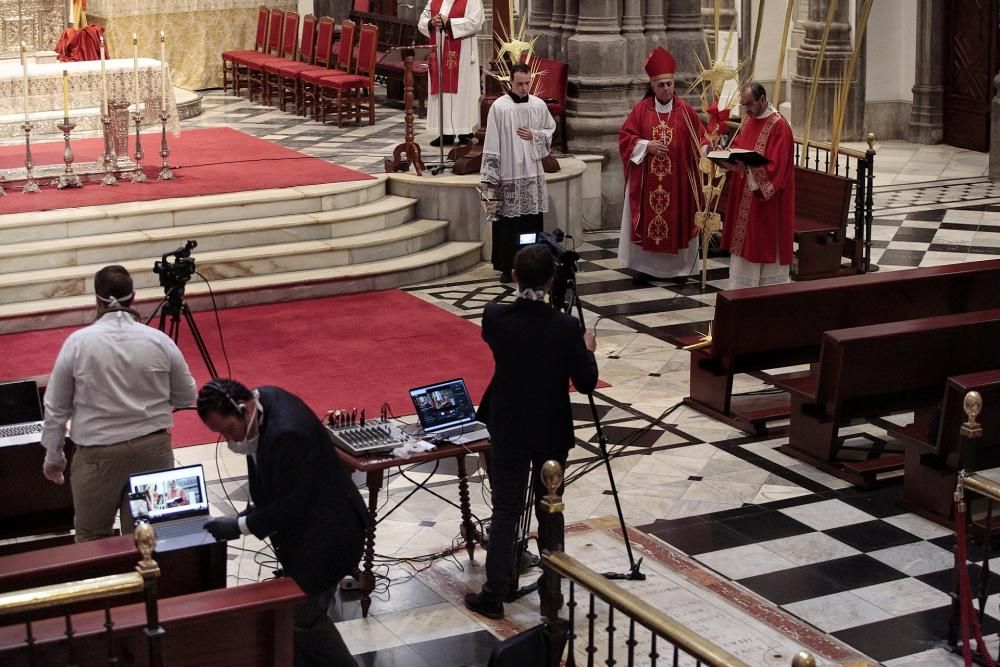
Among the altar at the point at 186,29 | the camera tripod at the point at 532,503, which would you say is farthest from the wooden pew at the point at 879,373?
the altar at the point at 186,29

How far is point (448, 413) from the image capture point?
6.21m

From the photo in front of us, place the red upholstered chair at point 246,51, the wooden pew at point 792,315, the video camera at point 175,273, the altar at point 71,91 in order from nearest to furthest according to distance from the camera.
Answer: the video camera at point 175,273 → the wooden pew at point 792,315 → the altar at point 71,91 → the red upholstered chair at point 246,51

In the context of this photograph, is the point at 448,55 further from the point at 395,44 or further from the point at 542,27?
the point at 395,44

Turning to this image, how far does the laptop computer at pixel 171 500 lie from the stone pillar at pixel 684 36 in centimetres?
914

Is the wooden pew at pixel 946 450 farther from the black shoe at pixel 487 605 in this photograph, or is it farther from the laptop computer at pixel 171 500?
the laptop computer at pixel 171 500

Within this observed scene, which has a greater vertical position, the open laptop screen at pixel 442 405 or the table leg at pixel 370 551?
the open laptop screen at pixel 442 405

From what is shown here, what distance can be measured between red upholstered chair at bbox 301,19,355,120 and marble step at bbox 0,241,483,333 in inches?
195

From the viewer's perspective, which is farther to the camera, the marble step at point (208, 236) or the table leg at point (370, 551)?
the marble step at point (208, 236)

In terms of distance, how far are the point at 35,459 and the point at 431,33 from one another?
834 centimetres

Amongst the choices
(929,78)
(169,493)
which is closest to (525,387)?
(169,493)

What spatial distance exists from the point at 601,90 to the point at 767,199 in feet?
12.0

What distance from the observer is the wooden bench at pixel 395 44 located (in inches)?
682

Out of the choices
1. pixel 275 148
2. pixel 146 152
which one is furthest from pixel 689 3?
pixel 146 152

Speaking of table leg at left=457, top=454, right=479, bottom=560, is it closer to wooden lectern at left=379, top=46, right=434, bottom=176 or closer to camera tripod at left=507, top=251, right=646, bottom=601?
camera tripod at left=507, top=251, right=646, bottom=601
